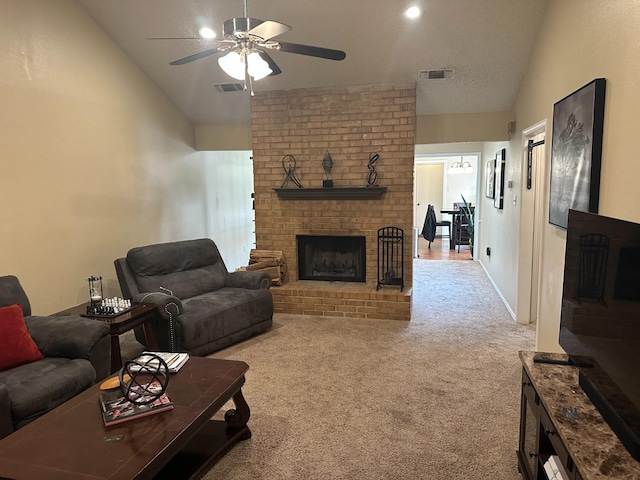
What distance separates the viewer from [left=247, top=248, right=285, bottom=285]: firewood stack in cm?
483

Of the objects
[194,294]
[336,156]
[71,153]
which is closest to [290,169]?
[336,156]

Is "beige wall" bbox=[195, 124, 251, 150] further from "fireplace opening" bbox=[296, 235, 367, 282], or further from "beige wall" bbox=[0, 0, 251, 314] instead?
"fireplace opening" bbox=[296, 235, 367, 282]

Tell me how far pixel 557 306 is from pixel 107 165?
4202 millimetres

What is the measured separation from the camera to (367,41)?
4004 millimetres

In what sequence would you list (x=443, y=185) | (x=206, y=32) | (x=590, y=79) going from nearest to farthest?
(x=590, y=79) < (x=206, y=32) < (x=443, y=185)

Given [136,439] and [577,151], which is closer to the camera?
[136,439]

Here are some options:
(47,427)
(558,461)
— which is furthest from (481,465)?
(47,427)

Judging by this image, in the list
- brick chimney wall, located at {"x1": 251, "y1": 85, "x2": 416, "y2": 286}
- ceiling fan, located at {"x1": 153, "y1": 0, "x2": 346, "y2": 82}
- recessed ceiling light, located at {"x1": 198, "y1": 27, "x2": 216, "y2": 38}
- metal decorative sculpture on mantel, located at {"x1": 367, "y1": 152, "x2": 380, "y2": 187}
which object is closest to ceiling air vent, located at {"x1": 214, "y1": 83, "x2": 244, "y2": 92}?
brick chimney wall, located at {"x1": 251, "y1": 85, "x2": 416, "y2": 286}

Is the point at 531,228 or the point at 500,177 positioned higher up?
the point at 500,177

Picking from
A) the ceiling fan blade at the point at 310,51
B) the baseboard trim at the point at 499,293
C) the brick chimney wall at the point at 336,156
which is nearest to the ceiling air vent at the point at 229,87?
the brick chimney wall at the point at 336,156

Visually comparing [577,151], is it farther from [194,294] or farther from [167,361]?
[194,294]

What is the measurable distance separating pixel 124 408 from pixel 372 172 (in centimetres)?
359

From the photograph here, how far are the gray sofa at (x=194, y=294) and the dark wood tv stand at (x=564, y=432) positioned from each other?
2.43 metres

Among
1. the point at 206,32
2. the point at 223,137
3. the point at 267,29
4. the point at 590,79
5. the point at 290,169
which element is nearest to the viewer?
the point at 267,29
